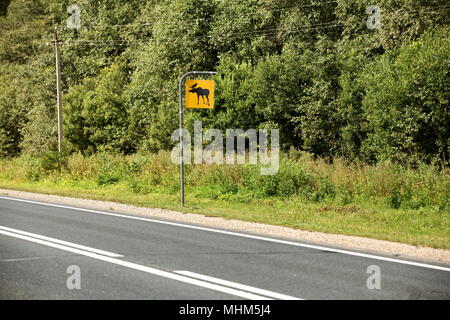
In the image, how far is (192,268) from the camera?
8297mm

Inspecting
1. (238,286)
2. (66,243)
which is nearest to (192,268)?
(238,286)

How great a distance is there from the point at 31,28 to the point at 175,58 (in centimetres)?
3248

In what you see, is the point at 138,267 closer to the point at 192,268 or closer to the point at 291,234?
the point at 192,268

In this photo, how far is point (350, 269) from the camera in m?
8.20

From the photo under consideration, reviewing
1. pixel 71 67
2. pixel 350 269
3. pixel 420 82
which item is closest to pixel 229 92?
pixel 420 82

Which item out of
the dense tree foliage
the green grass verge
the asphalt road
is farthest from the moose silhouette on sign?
the dense tree foliage

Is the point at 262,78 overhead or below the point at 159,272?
overhead

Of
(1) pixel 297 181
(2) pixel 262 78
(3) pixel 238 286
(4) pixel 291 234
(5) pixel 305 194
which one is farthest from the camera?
(2) pixel 262 78

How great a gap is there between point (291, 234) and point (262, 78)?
25.1m

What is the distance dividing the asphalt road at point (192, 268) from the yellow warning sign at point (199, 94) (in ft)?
16.3

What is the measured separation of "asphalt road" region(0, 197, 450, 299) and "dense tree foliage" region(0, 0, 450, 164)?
61.9 feet

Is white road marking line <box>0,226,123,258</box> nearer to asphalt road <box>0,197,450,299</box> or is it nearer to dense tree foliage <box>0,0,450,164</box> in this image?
asphalt road <box>0,197,450,299</box>

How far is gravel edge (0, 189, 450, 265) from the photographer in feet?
31.3

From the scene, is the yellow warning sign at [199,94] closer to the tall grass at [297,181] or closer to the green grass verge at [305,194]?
the green grass verge at [305,194]
